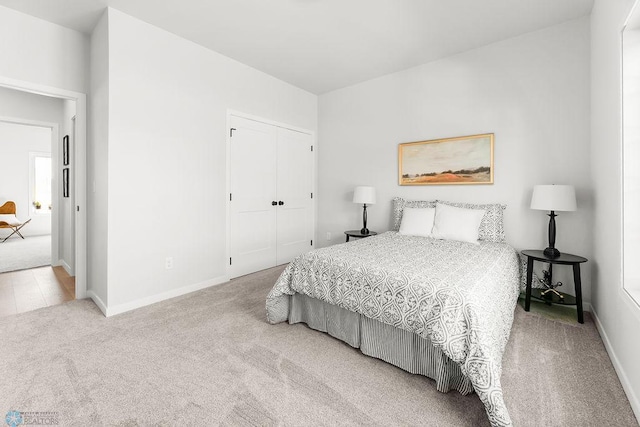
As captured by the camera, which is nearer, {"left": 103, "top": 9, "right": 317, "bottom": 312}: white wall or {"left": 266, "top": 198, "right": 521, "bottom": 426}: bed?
{"left": 266, "top": 198, "right": 521, "bottom": 426}: bed

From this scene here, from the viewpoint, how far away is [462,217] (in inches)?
120

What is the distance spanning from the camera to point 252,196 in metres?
3.90

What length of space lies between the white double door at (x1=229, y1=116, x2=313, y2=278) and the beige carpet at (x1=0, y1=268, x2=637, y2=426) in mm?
1512

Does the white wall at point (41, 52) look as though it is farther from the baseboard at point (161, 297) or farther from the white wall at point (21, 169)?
the white wall at point (21, 169)

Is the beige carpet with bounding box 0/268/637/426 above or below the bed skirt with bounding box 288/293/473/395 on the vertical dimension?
below

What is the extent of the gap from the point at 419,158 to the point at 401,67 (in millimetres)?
1195

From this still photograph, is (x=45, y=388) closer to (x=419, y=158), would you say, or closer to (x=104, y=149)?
→ (x=104, y=149)

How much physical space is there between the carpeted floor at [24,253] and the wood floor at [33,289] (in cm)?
38

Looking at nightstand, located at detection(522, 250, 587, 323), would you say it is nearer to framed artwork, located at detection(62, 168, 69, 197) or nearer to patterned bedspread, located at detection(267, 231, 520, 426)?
patterned bedspread, located at detection(267, 231, 520, 426)

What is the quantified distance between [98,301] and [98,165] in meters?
1.30

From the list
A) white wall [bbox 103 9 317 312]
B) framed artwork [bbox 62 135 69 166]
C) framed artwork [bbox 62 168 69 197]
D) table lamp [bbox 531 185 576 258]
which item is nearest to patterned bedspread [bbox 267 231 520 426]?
table lamp [bbox 531 185 576 258]

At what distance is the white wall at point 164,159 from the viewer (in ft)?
8.74

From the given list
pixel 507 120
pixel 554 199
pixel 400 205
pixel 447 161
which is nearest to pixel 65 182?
pixel 400 205

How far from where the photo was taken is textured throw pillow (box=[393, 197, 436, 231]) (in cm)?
355
